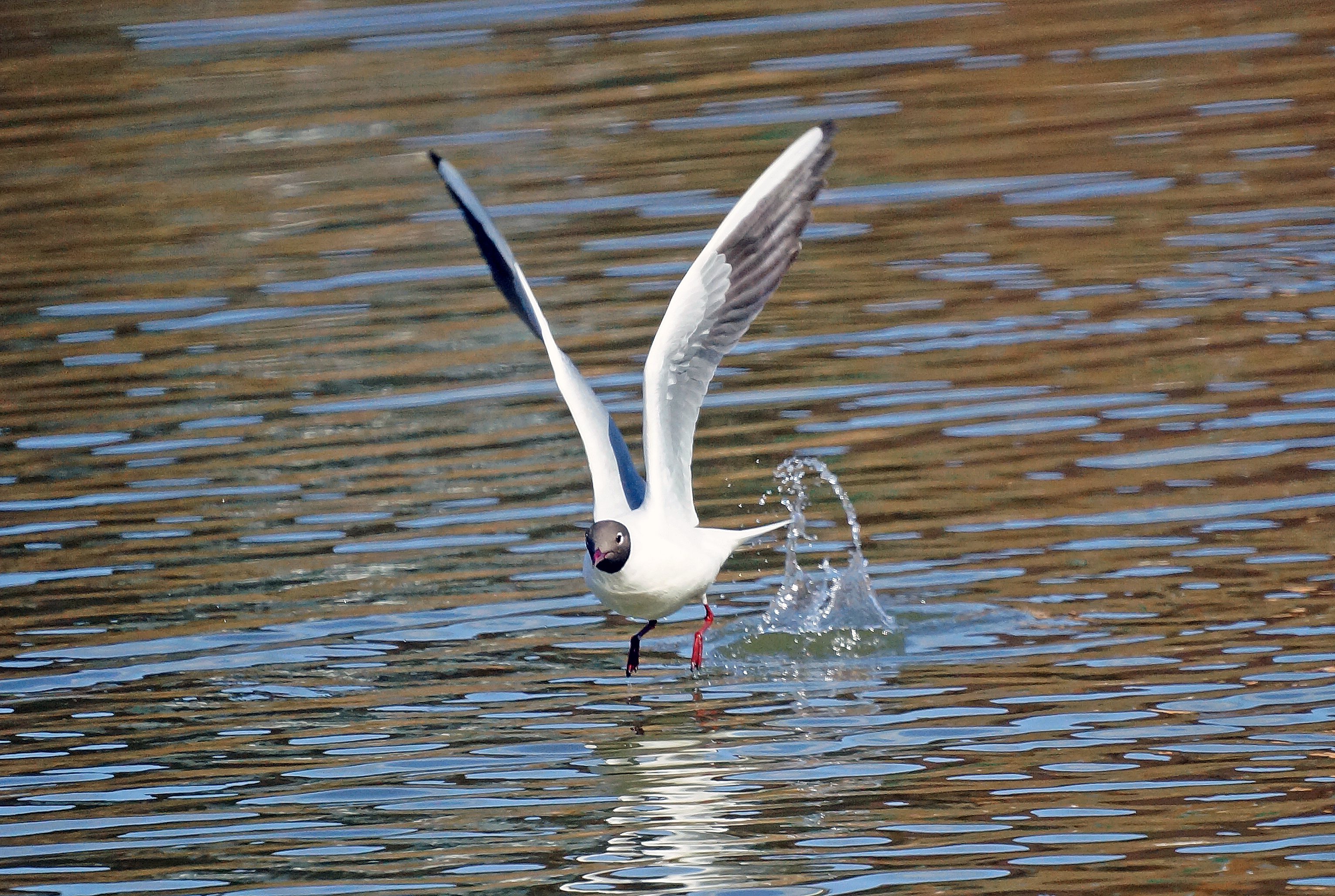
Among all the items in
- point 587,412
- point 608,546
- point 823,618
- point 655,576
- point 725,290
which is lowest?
point 823,618

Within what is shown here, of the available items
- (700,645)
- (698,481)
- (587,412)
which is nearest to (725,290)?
(587,412)

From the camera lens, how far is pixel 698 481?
30.1 ft

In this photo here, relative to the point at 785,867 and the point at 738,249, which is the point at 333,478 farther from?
the point at 785,867

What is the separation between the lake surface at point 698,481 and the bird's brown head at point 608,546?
482mm

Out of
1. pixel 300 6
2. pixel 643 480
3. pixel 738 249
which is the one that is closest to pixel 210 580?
pixel 643 480

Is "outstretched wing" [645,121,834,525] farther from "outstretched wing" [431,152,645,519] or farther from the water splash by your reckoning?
the water splash

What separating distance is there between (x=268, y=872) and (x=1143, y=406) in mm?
4703

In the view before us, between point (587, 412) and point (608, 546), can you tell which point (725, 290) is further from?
point (608, 546)

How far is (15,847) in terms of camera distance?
6.41 meters

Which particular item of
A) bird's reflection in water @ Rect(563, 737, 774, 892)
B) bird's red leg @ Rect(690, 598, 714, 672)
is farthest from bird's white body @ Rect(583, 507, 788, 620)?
bird's reflection in water @ Rect(563, 737, 774, 892)

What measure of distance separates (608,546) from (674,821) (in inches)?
44.0

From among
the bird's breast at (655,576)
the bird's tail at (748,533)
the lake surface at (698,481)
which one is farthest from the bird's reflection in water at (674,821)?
the bird's tail at (748,533)

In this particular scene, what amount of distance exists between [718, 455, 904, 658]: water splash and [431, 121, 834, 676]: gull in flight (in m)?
0.37

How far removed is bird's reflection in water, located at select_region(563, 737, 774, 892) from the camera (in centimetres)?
580
